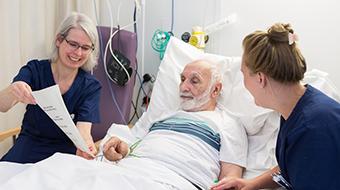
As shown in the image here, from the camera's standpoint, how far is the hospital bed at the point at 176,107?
4.27 feet

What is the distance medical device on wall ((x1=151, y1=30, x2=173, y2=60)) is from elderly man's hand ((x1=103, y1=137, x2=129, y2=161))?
3.02ft

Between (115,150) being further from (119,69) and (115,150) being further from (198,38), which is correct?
(198,38)

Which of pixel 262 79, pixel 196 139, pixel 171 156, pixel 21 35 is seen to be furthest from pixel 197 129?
pixel 21 35

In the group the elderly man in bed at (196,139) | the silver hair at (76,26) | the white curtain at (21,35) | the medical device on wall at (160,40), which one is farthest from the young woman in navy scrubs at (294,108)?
the white curtain at (21,35)

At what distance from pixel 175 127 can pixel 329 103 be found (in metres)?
0.80

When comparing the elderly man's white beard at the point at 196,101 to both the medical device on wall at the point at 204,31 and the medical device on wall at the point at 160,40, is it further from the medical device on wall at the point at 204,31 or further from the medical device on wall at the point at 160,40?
the medical device on wall at the point at 160,40

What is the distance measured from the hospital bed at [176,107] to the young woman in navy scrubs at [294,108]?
1.38 ft

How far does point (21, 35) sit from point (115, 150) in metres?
0.98

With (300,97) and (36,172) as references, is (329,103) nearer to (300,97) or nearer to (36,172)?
(300,97)

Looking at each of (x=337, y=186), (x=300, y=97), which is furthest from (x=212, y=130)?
(x=337, y=186)

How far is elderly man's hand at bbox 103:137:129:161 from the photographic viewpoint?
1.69 meters

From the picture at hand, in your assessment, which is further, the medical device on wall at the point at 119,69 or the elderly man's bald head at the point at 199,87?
the medical device on wall at the point at 119,69

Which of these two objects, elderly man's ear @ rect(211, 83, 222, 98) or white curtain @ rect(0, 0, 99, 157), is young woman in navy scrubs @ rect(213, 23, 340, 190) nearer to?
elderly man's ear @ rect(211, 83, 222, 98)

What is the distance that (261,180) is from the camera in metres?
1.47
